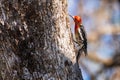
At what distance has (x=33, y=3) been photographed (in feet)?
10.4

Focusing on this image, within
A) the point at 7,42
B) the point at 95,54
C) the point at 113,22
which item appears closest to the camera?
the point at 7,42

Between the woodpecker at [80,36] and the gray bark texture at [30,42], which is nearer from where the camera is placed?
the gray bark texture at [30,42]

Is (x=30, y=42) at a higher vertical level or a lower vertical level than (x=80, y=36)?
higher

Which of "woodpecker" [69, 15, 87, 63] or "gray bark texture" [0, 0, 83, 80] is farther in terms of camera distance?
"woodpecker" [69, 15, 87, 63]

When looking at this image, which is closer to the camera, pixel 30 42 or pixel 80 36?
pixel 30 42

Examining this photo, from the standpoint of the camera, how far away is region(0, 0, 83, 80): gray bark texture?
10.3 ft

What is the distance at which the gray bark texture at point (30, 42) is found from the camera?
3139 millimetres

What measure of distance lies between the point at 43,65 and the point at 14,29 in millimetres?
323

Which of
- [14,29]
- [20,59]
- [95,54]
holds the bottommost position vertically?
[95,54]

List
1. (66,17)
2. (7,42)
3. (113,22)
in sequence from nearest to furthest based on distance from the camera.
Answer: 1. (7,42)
2. (66,17)
3. (113,22)

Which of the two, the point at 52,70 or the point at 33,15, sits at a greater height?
the point at 33,15

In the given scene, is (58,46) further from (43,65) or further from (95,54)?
(95,54)

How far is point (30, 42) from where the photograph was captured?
316cm

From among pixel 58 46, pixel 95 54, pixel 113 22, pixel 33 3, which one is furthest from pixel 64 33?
pixel 113 22
